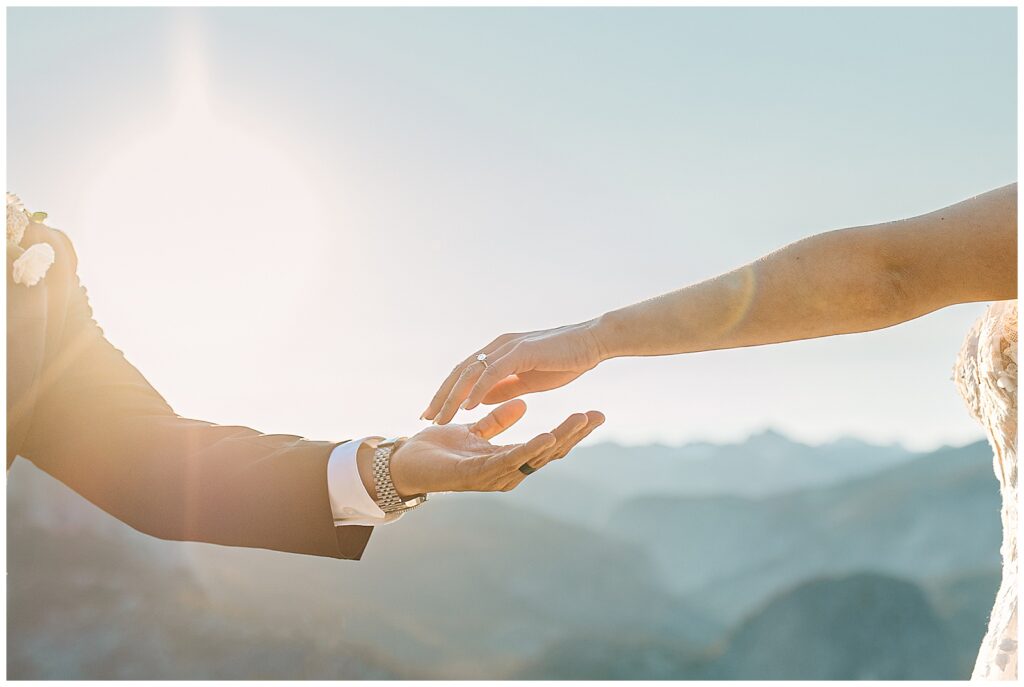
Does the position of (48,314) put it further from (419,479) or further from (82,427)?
(419,479)

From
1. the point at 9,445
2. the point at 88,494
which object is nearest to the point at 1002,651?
the point at 88,494

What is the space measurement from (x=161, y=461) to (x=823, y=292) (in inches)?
67.1

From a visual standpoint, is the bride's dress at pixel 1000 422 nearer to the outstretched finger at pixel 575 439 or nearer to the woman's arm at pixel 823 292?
the woman's arm at pixel 823 292

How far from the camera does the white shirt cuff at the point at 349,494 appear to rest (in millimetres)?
2033

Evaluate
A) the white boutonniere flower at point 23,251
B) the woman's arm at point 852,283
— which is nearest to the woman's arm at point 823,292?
the woman's arm at point 852,283

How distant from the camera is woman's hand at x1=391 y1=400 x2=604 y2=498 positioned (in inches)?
67.6

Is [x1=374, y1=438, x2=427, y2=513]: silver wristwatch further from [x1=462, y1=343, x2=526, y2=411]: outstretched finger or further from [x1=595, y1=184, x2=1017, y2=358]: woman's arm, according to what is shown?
[x1=595, y1=184, x2=1017, y2=358]: woman's arm

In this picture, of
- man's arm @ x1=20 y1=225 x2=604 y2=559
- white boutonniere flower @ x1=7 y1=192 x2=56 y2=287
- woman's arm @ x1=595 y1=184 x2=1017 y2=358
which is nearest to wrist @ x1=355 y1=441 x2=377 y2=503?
man's arm @ x1=20 y1=225 x2=604 y2=559

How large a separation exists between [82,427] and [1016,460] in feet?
8.20

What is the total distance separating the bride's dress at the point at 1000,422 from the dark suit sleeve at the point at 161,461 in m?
1.54

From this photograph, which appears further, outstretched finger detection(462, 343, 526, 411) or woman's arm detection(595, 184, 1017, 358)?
outstretched finger detection(462, 343, 526, 411)

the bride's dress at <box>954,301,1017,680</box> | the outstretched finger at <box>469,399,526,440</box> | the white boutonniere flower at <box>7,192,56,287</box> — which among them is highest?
the white boutonniere flower at <box>7,192,56,287</box>

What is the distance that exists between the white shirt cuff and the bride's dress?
1469mm

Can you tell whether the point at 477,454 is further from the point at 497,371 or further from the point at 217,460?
the point at 217,460
